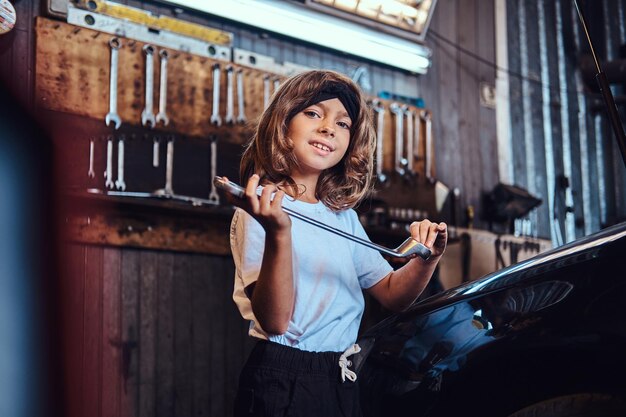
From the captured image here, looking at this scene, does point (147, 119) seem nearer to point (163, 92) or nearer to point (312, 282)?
point (163, 92)

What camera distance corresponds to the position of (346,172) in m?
1.99

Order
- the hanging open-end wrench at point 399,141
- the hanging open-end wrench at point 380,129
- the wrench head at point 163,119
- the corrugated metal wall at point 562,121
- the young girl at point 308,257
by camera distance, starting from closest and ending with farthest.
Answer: the young girl at point 308,257 < the wrench head at point 163,119 < the hanging open-end wrench at point 380,129 < the hanging open-end wrench at point 399,141 < the corrugated metal wall at point 562,121

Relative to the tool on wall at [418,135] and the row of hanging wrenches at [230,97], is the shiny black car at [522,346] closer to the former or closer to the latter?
the row of hanging wrenches at [230,97]

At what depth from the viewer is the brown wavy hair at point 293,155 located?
1.87 m

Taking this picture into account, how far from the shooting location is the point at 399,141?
489 centimetres

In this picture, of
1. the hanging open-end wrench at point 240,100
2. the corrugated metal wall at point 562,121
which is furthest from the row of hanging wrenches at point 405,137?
the corrugated metal wall at point 562,121

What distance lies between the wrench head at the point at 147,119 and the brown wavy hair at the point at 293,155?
6.33 ft

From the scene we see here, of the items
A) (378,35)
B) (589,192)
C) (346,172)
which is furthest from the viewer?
(589,192)

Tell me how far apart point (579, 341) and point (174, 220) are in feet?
8.95

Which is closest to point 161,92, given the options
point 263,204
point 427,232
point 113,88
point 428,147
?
point 113,88

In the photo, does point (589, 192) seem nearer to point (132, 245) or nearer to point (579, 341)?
point (132, 245)

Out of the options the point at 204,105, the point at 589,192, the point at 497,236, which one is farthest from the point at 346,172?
the point at 589,192

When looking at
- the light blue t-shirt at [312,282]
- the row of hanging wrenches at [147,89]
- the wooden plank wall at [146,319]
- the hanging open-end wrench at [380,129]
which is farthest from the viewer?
the hanging open-end wrench at [380,129]

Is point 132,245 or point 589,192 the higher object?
point 589,192
